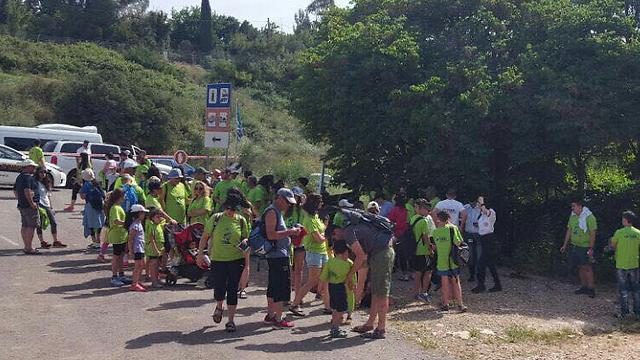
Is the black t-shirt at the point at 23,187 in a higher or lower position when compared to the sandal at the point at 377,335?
higher

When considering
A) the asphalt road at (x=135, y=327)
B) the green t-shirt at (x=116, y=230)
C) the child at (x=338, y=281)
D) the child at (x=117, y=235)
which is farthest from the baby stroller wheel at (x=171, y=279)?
the child at (x=338, y=281)

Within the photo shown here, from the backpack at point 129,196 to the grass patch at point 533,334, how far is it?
6552mm

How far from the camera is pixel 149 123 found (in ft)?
137

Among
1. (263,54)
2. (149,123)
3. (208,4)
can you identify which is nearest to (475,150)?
(149,123)

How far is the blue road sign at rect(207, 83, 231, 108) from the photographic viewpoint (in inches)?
617

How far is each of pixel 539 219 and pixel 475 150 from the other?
115 inches

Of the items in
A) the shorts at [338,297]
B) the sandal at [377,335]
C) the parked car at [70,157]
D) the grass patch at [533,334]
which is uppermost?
the parked car at [70,157]

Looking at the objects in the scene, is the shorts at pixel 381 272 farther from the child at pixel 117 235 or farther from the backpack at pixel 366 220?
the child at pixel 117 235

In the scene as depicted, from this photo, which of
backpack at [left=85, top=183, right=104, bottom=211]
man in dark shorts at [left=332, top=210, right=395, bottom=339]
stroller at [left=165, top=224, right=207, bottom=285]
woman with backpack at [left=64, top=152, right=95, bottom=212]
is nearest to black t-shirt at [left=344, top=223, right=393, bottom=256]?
man in dark shorts at [left=332, top=210, right=395, bottom=339]

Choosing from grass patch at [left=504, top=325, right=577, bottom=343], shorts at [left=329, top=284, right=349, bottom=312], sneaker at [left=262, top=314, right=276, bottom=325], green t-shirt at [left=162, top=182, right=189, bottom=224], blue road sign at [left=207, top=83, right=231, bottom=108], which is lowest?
grass patch at [left=504, top=325, right=577, bottom=343]

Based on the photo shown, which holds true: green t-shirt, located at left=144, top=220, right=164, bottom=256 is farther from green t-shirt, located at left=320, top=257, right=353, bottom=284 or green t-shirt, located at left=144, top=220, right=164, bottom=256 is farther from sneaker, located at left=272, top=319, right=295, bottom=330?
green t-shirt, located at left=320, top=257, right=353, bottom=284

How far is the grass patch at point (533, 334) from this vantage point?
33.3ft

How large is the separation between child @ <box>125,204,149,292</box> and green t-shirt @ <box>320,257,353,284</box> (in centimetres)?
333

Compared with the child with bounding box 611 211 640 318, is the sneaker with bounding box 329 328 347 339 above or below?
below
